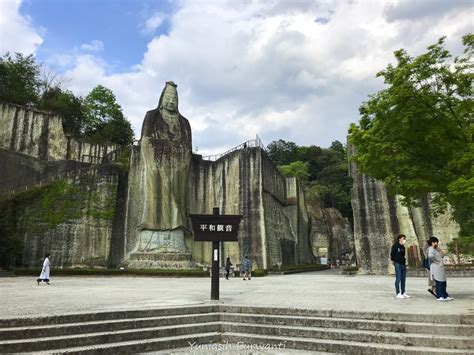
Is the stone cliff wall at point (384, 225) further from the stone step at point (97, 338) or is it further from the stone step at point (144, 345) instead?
the stone step at point (144, 345)

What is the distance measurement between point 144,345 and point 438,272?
6.05 m

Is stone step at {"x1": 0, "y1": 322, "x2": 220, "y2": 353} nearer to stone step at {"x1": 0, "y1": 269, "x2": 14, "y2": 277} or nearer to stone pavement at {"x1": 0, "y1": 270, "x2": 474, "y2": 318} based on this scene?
stone pavement at {"x1": 0, "y1": 270, "x2": 474, "y2": 318}

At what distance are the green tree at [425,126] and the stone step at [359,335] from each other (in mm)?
3539

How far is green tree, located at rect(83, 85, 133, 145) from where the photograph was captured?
35.8m

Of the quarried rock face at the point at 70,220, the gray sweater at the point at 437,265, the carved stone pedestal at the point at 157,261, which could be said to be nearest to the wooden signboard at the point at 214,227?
the gray sweater at the point at 437,265

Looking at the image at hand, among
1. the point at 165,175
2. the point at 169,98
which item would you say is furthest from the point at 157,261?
the point at 169,98

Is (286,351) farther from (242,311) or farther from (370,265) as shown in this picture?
(370,265)

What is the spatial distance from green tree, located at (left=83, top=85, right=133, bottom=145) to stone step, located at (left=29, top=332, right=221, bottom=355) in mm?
31175

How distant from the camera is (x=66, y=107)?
33688 mm

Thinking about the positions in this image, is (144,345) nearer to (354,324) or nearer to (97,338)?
(97,338)

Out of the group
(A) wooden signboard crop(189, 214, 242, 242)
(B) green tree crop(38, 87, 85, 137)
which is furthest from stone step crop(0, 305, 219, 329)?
(B) green tree crop(38, 87, 85, 137)

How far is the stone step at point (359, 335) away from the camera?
477cm

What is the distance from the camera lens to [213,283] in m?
7.80

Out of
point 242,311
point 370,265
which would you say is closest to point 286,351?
point 242,311
